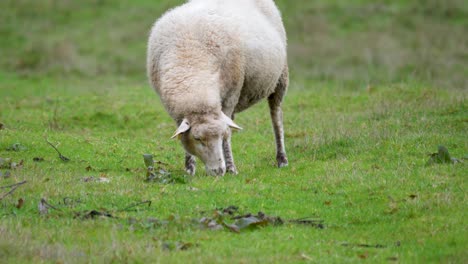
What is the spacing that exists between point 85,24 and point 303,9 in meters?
8.59

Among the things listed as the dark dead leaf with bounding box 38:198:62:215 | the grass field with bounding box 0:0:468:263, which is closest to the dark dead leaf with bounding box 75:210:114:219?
the grass field with bounding box 0:0:468:263

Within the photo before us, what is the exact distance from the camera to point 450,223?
24.2ft

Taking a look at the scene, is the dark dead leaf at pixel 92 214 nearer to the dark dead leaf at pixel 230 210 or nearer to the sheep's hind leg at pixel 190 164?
the dark dead leaf at pixel 230 210

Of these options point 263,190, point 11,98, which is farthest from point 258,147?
point 11,98

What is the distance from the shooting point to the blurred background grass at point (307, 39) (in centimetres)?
2284

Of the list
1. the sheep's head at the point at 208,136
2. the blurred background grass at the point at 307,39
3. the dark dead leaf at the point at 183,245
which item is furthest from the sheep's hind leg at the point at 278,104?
the blurred background grass at the point at 307,39

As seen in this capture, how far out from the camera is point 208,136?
9328 millimetres

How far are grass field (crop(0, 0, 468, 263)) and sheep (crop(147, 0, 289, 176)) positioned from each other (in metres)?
0.56

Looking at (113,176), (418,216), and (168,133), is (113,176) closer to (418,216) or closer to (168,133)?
(418,216)

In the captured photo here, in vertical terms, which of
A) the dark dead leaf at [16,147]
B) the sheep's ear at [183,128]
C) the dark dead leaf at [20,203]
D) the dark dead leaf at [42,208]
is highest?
the sheep's ear at [183,128]

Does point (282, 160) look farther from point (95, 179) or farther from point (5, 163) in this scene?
point (5, 163)

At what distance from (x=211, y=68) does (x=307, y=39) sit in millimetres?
17649

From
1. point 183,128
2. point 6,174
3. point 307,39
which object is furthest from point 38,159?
point 307,39

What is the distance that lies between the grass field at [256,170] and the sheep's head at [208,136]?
0.89 feet
